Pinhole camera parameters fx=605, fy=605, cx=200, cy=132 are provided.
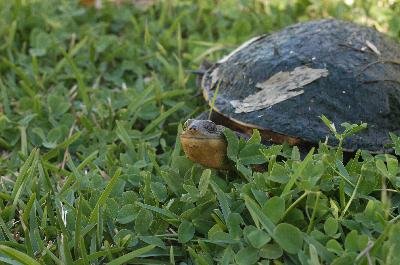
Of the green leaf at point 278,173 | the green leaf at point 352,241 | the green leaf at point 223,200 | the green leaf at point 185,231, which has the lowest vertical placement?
the green leaf at point 185,231

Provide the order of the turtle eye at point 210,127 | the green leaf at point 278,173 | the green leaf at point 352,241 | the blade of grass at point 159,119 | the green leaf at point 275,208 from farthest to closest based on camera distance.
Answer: the blade of grass at point 159,119, the turtle eye at point 210,127, the green leaf at point 278,173, the green leaf at point 275,208, the green leaf at point 352,241

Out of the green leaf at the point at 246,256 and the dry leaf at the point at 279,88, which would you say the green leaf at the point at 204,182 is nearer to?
the green leaf at the point at 246,256

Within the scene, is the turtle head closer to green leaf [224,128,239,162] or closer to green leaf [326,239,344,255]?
green leaf [224,128,239,162]

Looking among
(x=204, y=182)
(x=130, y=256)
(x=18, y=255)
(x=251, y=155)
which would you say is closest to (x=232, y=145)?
(x=251, y=155)

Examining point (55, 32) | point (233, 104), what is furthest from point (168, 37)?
point (233, 104)

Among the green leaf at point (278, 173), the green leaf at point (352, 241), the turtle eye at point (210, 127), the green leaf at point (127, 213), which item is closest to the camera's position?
the green leaf at point (352, 241)

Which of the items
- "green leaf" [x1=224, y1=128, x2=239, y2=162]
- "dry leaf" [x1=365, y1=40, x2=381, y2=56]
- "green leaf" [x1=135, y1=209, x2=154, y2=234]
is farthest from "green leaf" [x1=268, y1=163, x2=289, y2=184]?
"dry leaf" [x1=365, y1=40, x2=381, y2=56]

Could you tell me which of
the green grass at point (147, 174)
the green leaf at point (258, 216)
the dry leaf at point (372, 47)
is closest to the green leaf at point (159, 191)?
the green grass at point (147, 174)

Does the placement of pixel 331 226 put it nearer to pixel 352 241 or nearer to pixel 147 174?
pixel 352 241

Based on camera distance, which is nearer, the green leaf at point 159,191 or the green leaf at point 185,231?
the green leaf at point 185,231
